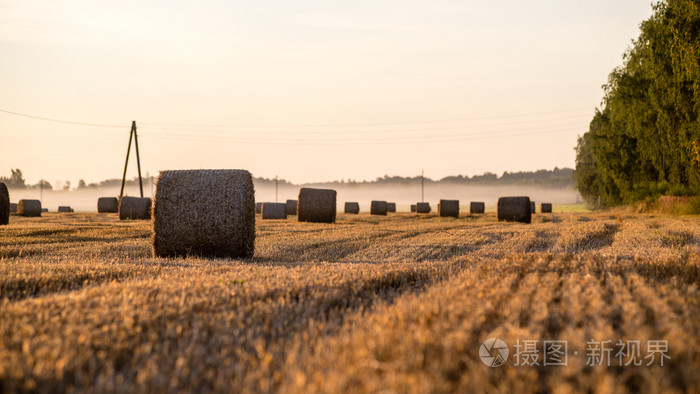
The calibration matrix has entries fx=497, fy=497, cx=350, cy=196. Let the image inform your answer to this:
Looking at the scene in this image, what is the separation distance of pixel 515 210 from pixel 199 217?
2143cm

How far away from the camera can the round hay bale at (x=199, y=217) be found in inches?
387

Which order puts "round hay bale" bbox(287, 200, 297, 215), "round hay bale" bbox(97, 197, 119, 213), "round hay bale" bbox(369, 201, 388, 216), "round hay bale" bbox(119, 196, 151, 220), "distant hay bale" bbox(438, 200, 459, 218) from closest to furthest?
"round hay bale" bbox(119, 196, 151, 220)
"distant hay bale" bbox(438, 200, 459, 218)
"round hay bale" bbox(287, 200, 297, 215)
"round hay bale" bbox(97, 197, 119, 213)
"round hay bale" bbox(369, 201, 388, 216)

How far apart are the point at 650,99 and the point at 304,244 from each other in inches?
1188

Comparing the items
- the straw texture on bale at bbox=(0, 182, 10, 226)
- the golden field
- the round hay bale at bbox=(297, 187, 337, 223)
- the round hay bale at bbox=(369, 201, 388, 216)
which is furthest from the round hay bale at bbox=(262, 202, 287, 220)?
the golden field

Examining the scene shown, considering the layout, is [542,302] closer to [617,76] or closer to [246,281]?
[246,281]

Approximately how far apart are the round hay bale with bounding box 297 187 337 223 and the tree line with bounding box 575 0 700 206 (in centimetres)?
1706

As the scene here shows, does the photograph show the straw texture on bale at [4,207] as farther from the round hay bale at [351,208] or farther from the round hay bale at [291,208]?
the round hay bale at [351,208]

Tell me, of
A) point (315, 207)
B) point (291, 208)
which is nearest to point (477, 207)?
point (291, 208)

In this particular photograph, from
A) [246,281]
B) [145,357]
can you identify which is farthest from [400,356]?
[246,281]

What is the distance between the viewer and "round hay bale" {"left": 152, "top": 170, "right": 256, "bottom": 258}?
32.2ft

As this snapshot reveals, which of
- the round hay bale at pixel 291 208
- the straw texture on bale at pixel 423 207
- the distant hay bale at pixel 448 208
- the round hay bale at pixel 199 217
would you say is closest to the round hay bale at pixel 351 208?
the straw texture on bale at pixel 423 207

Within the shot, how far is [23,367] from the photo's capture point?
8.25 ft

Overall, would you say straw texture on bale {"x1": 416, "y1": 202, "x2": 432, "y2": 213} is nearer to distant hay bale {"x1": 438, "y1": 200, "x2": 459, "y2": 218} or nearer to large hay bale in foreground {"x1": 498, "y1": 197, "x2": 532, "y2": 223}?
distant hay bale {"x1": 438, "y1": 200, "x2": 459, "y2": 218}

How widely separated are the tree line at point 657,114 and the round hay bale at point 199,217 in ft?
72.0
